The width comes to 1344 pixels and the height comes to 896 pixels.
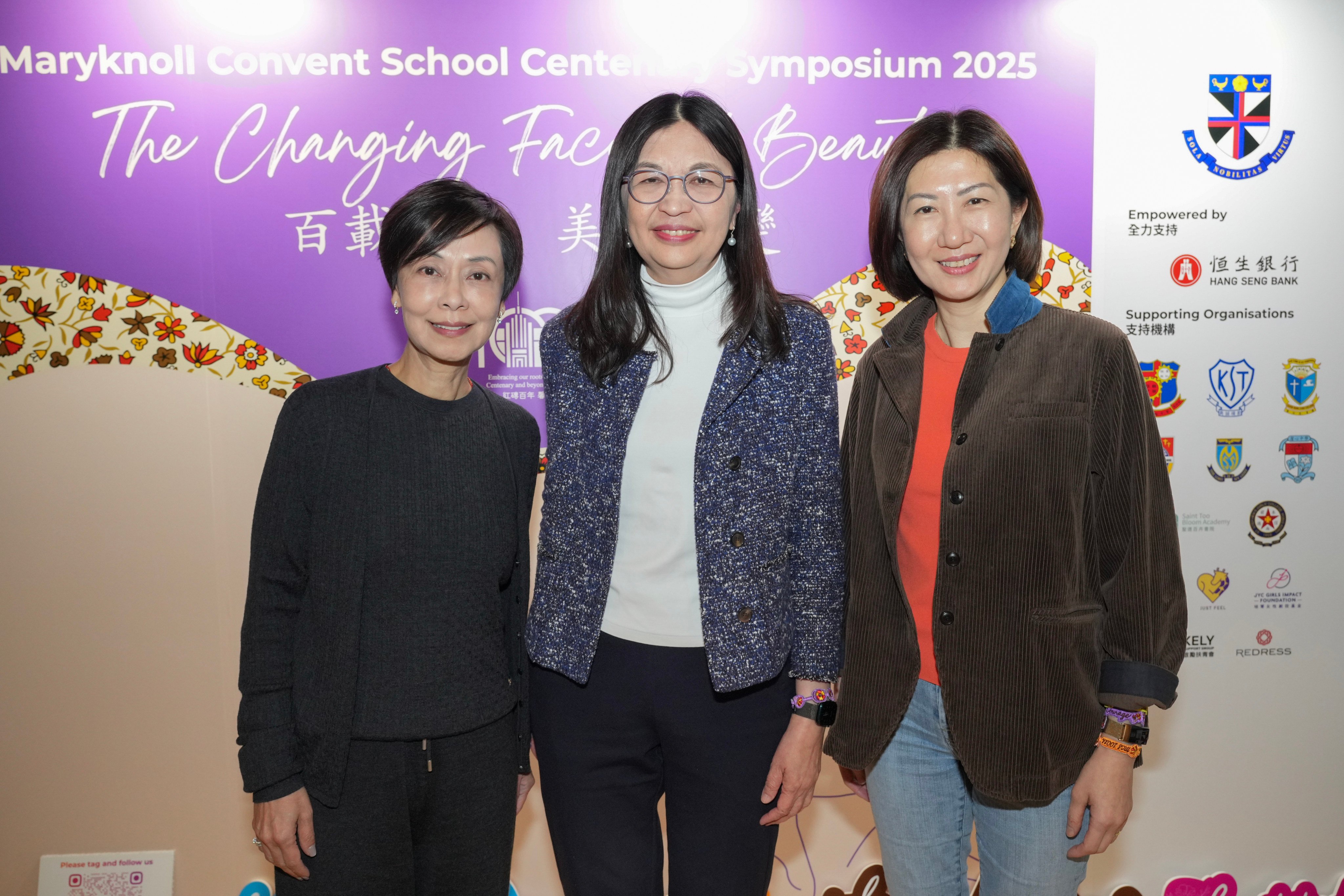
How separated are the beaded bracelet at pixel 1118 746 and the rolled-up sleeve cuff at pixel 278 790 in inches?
Answer: 56.1

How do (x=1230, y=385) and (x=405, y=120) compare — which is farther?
(x=1230, y=385)

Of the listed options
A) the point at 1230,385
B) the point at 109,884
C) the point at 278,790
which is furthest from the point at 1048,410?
the point at 109,884

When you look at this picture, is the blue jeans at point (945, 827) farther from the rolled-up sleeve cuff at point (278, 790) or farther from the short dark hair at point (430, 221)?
the short dark hair at point (430, 221)

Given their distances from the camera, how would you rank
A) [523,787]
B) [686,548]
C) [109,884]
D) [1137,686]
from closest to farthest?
[1137,686], [686,548], [523,787], [109,884]

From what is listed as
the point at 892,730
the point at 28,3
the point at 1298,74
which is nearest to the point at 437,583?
the point at 892,730

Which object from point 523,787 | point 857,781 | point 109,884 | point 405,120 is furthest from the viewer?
point 109,884

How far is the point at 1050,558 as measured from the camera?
56.2 inches

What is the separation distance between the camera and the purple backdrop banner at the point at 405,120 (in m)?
2.50

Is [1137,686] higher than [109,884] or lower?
higher

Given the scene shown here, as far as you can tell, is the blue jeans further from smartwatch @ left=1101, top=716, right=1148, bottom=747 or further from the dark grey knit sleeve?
the dark grey knit sleeve

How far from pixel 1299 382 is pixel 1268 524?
1.56 ft

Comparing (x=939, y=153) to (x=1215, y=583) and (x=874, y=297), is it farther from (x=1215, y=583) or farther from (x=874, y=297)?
(x=1215, y=583)

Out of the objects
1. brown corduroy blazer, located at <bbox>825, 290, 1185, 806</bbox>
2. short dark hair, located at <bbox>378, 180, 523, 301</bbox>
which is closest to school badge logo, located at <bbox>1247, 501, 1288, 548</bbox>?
brown corduroy blazer, located at <bbox>825, 290, 1185, 806</bbox>

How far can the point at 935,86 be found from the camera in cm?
261
